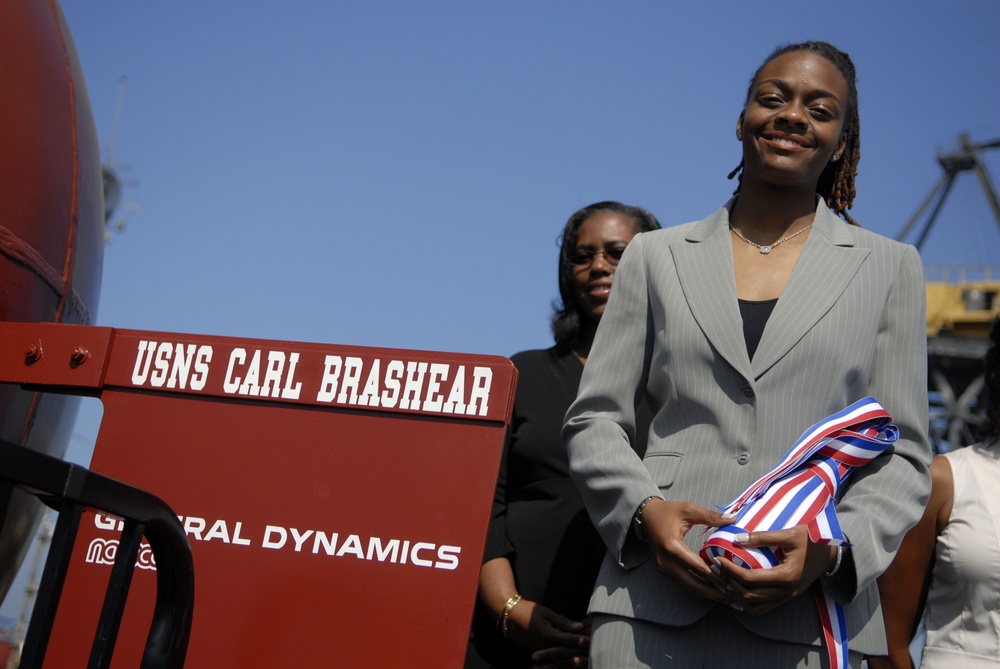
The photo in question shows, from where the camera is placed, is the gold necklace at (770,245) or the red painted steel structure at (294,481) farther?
the gold necklace at (770,245)

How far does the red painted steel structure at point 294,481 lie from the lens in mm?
1999

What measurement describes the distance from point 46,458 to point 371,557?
706 millimetres

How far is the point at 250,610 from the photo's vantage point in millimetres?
2043

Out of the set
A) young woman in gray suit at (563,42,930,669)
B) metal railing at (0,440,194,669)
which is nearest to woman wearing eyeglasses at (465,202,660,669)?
young woman in gray suit at (563,42,930,669)

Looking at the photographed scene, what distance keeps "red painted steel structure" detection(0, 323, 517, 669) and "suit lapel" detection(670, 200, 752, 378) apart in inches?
16.1

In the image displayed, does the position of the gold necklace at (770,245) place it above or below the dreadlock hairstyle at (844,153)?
below

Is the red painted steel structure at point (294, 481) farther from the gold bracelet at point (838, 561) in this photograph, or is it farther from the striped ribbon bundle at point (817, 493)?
the gold bracelet at point (838, 561)

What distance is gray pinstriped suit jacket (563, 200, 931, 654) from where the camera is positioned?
189 centimetres

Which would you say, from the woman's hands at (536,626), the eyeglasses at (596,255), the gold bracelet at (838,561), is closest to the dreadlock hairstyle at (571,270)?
the eyeglasses at (596,255)

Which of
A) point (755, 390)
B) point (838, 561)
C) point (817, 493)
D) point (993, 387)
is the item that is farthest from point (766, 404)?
point (993, 387)

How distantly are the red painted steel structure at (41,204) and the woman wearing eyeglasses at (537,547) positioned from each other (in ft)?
4.11

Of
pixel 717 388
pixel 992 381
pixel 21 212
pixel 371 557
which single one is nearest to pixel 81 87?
pixel 21 212

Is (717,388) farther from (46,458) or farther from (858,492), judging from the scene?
(46,458)

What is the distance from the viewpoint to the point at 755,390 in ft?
6.48
